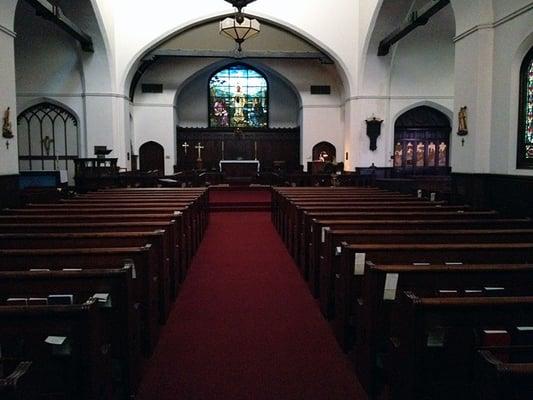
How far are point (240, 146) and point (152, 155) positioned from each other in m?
4.03

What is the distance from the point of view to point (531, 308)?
179 centimetres

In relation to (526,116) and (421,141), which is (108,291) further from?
(421,141)

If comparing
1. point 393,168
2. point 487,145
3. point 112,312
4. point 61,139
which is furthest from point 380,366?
point 61,139

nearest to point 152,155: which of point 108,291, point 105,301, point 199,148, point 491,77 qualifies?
point 199,148

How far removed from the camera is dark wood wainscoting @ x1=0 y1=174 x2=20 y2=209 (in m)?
7.14

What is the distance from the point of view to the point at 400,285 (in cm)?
236

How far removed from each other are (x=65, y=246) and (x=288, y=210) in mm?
3650

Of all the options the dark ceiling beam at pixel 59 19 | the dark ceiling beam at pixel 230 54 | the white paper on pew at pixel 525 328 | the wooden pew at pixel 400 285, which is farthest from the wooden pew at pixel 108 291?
the dark ceiling beam at pixel 230 54

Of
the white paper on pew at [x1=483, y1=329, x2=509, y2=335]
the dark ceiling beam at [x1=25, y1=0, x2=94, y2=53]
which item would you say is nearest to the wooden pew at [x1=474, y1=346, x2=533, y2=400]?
the white paper on pew at [x1=483, y1=329, x2=509, y2=335]

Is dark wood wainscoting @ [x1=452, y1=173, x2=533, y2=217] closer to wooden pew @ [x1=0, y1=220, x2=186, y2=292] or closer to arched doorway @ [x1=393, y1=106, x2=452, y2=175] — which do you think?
wooden pew @ [x1=0, y1=220, x2=186, y2=292]

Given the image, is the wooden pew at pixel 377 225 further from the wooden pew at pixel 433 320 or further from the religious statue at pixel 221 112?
the religious statue at pixel 221 112

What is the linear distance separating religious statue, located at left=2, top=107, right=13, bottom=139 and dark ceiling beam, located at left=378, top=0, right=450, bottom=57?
9508 mm

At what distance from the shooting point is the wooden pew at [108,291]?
227 cm

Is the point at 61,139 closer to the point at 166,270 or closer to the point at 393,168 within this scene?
the point at 393,168
